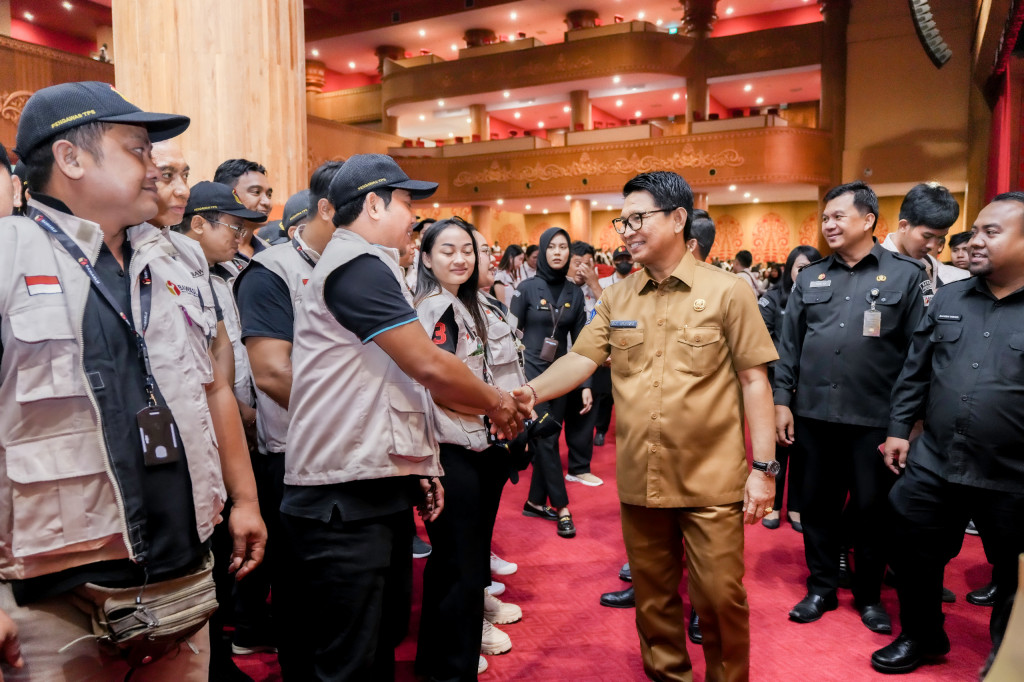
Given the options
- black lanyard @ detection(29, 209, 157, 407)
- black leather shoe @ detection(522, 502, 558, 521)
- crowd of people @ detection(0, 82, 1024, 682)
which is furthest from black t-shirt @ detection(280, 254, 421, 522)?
black leather shoe @ detection(522, 502, 558, 521)

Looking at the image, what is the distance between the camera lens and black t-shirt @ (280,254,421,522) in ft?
5.46

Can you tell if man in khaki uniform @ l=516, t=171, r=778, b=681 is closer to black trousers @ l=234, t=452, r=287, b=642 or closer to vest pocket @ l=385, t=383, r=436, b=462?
vest pocket @ l=385, t=383, r=436, b=462

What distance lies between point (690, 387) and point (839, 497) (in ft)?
4.55

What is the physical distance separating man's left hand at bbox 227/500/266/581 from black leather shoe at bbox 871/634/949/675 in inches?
93.5

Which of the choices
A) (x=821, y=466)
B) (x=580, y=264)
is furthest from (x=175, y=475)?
(x=580, y=264)

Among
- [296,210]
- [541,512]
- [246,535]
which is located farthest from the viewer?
[541,512]

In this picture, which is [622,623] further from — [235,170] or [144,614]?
[235,170]

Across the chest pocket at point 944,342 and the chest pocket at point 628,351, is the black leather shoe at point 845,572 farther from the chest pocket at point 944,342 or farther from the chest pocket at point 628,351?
the chest pocket at point 628,351

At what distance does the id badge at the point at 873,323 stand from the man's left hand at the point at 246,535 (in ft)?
8.55

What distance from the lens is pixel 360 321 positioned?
1660mm

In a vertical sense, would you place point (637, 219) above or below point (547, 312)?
above

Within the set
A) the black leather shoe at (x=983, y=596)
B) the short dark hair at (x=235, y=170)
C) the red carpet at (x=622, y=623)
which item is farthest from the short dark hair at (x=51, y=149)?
the black leather shoe at (x=983, y=596)

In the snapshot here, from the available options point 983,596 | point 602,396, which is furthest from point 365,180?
point 602,396

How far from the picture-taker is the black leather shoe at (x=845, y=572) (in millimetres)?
3428
